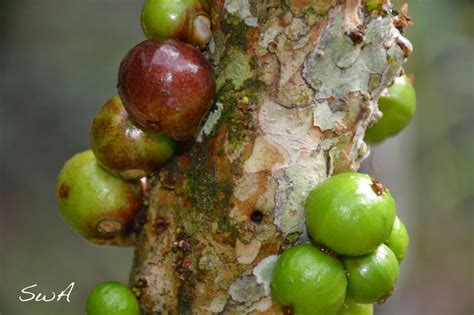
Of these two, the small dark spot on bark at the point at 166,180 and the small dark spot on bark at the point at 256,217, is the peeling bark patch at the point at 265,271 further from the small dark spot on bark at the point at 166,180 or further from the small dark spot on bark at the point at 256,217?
the small dark spot on bark at the point at 166,180

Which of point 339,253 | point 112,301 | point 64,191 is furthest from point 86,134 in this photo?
point 339,253

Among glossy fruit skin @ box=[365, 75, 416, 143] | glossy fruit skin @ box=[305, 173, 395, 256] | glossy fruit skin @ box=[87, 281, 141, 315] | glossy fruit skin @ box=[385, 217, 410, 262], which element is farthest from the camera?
glossy fruit skin @ box=[365, 75, 416, 143]

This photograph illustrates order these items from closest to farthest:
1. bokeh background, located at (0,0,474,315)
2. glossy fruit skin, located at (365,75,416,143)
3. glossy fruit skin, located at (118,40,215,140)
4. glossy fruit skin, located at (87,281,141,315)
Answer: glossy fruit skin, located at (118,40,215,140), glossy fruit skin, located at (87,281,141,315), glossy fruit skin, located at (365,75,416,143), bokeh background, located at (0,0,474,315)

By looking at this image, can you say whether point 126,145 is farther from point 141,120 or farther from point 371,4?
point 371,4

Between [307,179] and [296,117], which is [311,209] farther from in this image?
[296,117]

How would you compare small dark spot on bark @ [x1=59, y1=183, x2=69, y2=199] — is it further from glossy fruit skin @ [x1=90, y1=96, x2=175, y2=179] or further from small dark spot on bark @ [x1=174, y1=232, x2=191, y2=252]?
small dark spot on bark @ [x1=174, y1=232, x2=191, y2=252]

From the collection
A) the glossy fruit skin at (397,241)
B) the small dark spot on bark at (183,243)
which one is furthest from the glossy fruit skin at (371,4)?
the small dark spot on bark at (183,243)

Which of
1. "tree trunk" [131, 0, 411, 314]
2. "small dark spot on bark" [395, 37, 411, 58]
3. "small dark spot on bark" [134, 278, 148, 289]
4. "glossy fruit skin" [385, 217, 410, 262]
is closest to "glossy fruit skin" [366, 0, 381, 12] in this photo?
"tree trunk" [131, 0, 411, 314]

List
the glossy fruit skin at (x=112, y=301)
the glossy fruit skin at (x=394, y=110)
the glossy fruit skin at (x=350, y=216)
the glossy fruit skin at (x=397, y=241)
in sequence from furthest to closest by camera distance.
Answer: the glossy fruit skin at (x=394, y=110), the glossy fruit skin at (x=397, y=241), the glossy fruit skin at (x=112, y=301), the glossy fruit skin at (x=350, y=216)

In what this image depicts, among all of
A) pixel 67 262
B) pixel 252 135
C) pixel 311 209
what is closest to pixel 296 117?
pixel 252 135
